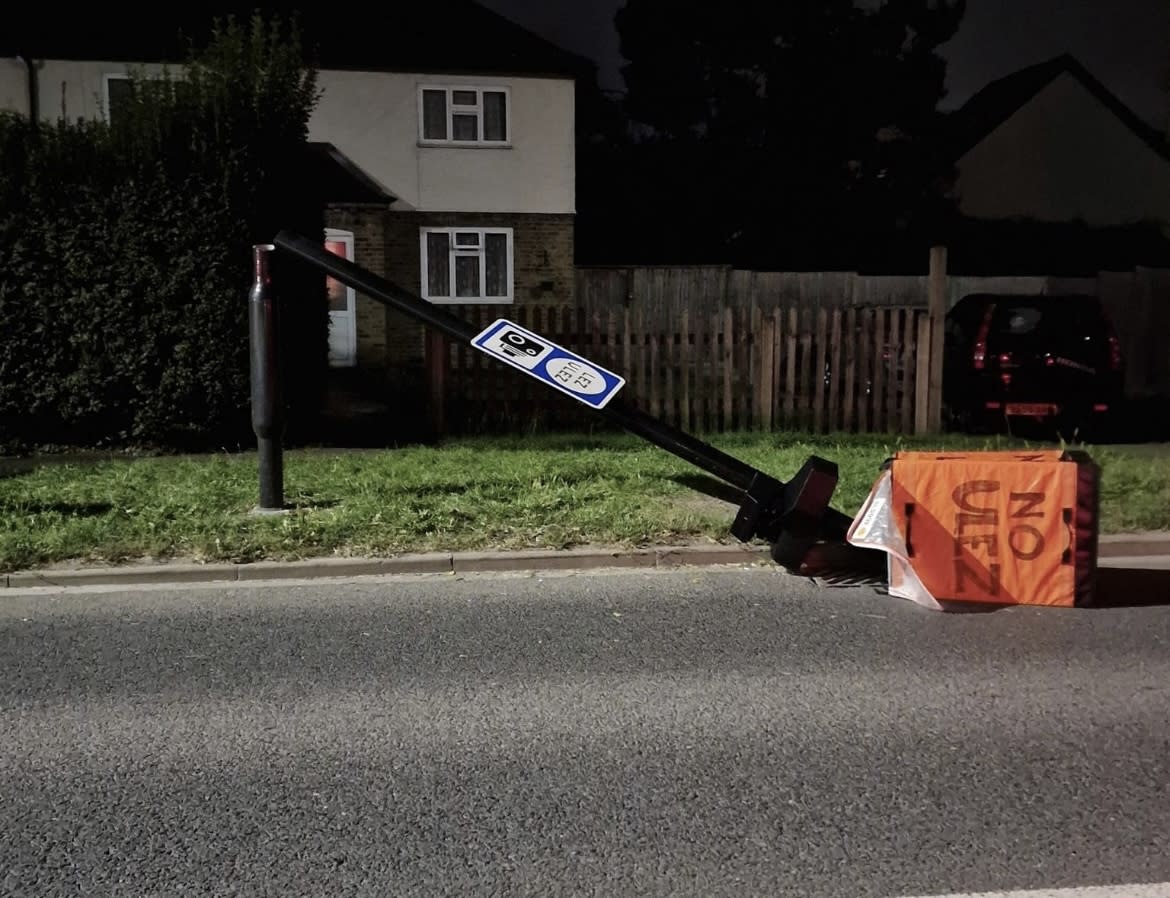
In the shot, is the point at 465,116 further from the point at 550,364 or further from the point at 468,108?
the point at 550,364

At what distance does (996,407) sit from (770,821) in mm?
9343

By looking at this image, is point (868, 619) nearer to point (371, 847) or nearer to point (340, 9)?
point (371, 847)

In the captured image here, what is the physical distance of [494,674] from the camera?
505 cm

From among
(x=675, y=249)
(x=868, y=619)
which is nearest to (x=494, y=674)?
(x=868, y=619)

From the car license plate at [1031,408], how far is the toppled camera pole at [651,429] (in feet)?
17.8

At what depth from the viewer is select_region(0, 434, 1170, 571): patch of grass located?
7141 millimetres

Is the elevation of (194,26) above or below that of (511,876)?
above

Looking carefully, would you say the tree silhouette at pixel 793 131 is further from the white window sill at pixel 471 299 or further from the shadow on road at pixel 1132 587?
the shadow on road at pixel 1132 587

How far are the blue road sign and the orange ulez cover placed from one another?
2.03 metres

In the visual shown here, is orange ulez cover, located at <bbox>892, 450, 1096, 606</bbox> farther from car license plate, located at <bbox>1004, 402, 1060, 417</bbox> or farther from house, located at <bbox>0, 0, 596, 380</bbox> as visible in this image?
house, located at <bbox>0, 0, 596, 380</bbox>

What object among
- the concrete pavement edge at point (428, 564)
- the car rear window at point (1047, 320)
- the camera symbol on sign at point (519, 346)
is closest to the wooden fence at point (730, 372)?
the car rear window at point (1047, 320)

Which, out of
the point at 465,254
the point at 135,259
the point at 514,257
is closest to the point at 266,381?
the point at 135,259

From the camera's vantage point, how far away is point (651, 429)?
734cm

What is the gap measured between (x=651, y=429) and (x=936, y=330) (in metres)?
5.85
